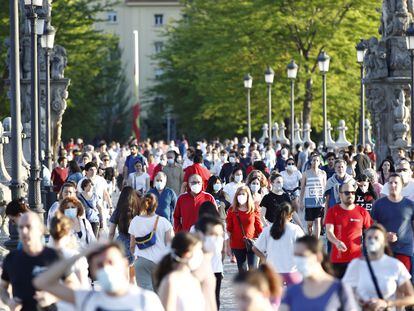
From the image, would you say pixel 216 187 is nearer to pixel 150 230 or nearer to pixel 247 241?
pixel 247 241

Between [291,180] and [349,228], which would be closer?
[349,228]

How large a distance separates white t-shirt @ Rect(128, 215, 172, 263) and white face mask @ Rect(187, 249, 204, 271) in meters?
4.08

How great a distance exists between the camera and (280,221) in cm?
1456

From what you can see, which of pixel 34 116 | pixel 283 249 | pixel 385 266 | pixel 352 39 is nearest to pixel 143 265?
pixel 283 249

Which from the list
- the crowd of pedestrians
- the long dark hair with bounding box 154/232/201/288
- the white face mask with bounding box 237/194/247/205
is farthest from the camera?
the white face mask with bounding box 237/194/247/205

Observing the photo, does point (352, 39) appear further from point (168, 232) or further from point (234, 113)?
point (168, 232)

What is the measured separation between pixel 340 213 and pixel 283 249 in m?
1.04

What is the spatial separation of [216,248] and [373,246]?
3352 mm

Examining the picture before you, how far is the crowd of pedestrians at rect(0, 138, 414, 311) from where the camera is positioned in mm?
9164

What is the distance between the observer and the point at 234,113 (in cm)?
7762

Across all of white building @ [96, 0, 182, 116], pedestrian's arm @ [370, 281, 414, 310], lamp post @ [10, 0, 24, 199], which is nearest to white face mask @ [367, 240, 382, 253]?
pedestrian's arm @ [370, 281, 414, 310]

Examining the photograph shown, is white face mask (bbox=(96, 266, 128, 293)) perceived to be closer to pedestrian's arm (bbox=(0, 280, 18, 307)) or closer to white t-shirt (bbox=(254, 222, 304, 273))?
pedestrian's arm (bbox=(0, 280, 18, 307))

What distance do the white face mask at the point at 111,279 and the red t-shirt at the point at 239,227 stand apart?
8.64m

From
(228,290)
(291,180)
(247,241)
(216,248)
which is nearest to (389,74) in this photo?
(291,180)
